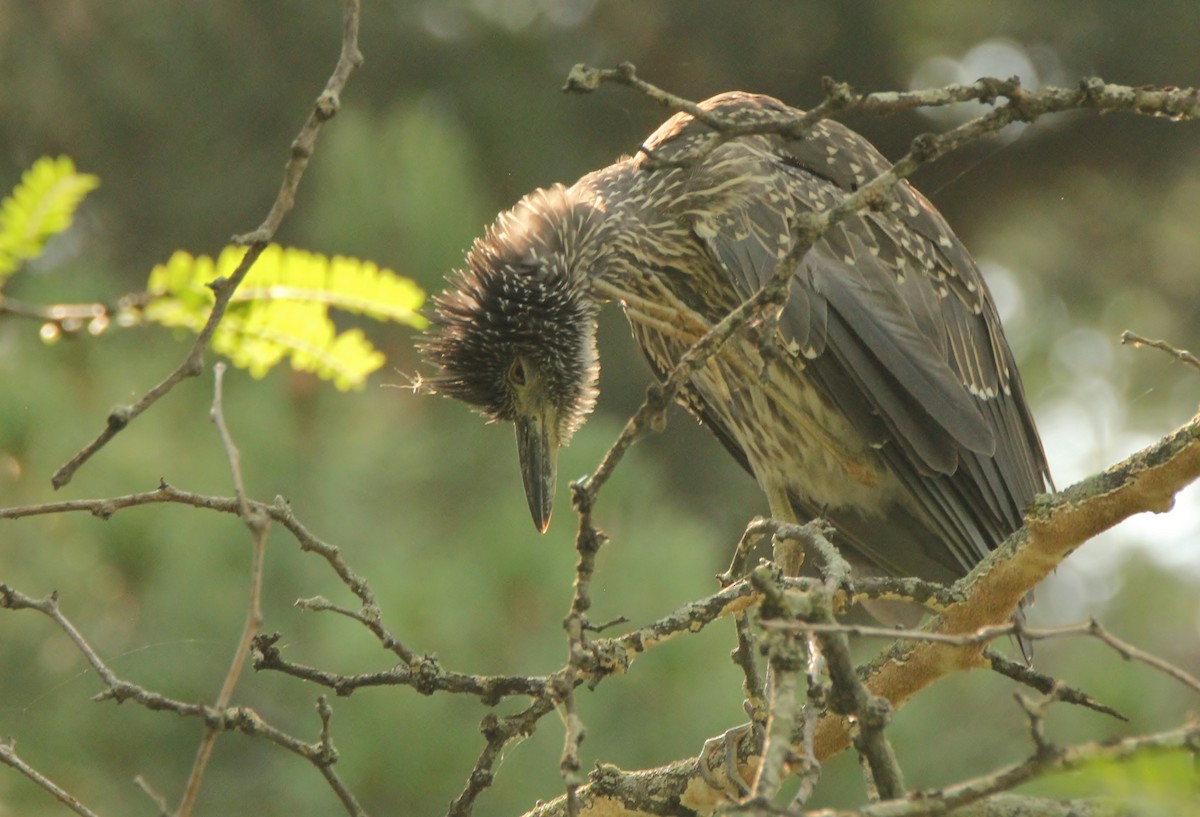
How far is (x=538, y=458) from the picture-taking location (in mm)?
3408

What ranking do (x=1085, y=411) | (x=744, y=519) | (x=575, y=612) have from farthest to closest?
1. (x=1085, y=411)
2. (x=744, y=519)
3. (x=575, y=612)

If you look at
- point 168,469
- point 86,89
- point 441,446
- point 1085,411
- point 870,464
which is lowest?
point 870,464

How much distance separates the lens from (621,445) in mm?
1726

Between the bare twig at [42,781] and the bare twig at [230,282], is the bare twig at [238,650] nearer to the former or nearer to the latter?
the bare twig at [230,282]

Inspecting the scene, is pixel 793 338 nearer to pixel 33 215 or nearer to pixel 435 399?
pixel 33 215

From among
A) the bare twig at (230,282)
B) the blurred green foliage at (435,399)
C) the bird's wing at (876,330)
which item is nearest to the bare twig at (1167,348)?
the bird's wing at (876,330)

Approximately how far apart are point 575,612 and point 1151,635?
21.8 feet

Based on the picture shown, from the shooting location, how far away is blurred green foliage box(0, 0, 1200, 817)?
178 inches

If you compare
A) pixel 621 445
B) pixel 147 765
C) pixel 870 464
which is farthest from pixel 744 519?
pixel 621 445

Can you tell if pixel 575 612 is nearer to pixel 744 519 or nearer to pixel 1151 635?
pixel 744 519

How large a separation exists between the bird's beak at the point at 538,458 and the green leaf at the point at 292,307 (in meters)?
1.07

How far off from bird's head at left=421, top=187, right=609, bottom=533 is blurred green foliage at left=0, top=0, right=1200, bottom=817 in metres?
1.10

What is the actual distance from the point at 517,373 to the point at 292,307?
1.24m

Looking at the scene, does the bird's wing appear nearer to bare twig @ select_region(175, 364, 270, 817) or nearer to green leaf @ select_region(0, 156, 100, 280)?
green leaf @ select_region(0, 156, 100, 280)
